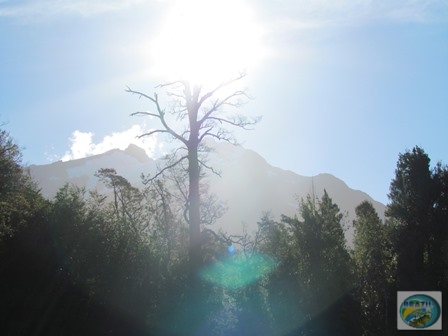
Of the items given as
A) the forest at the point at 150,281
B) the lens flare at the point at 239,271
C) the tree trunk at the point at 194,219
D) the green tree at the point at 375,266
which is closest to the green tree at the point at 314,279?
the forest at the point at 150,281

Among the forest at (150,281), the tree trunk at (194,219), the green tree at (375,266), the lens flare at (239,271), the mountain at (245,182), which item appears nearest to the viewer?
the forest at (150,281)

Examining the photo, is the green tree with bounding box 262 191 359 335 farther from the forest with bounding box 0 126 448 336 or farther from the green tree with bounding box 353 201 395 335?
the green tree with bounding box 353 201 395 335

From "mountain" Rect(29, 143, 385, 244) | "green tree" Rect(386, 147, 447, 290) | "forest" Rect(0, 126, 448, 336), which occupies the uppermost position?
"mountain" Rect(29, 143, 385, 244)

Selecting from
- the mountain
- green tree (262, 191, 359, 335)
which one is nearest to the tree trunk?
green tree (262, 191, 359, 335)

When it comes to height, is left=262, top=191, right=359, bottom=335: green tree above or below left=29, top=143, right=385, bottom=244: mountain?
below

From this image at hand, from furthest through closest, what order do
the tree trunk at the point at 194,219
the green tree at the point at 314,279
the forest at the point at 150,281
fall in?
the tree trunk at the point at 194,219
the green tree at the point at 314,279
the forest at the point at 150,281

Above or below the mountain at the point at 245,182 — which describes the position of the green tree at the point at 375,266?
below

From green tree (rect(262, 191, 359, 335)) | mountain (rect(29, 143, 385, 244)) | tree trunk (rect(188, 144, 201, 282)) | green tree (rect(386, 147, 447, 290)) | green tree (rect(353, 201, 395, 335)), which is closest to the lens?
green tree (rect(262, 191, 359, 335))

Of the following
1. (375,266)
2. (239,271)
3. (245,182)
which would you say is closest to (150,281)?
(239,271)

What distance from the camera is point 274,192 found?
184m

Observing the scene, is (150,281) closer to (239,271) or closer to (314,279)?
(239,271)

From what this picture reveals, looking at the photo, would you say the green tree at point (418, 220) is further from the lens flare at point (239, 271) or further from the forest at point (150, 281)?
the lens flare at point (239, 271)

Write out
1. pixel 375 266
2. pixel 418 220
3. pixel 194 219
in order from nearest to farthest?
1. pixel 194 219
2. pixel 375 266
3. pixel 418 220

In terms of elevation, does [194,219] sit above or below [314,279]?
above
